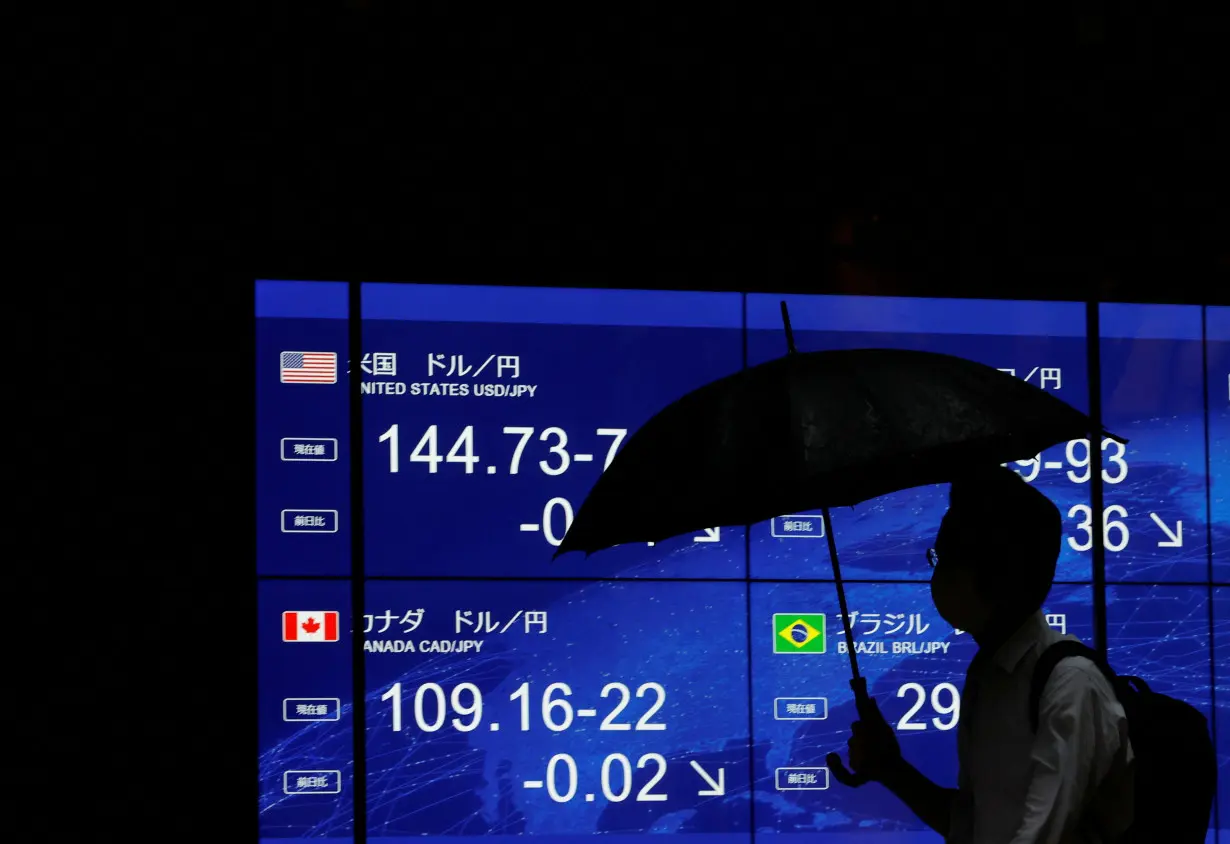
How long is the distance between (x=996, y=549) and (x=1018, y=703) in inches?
11.1

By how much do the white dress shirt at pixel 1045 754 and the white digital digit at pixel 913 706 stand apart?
3397 mm

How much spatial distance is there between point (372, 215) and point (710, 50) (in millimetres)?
1570

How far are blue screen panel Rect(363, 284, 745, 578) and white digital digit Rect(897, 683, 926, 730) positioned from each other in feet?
2.82

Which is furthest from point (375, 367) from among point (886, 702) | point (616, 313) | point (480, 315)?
point (886, 702)

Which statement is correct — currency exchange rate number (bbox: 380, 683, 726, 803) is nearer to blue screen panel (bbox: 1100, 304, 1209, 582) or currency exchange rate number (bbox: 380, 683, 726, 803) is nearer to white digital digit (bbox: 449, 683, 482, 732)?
white digital digit (bbox: 449, 683, 482, 732)

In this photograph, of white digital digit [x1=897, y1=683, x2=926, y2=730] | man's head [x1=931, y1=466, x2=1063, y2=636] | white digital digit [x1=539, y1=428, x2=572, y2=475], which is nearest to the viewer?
man's head [x1=931, y1=466, x2=1063, y2=636]

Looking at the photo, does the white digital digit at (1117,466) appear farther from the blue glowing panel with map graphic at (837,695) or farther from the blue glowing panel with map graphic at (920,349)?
the blue glowing panel with map graphic at (837,695)

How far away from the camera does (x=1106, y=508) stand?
6434 millimetres

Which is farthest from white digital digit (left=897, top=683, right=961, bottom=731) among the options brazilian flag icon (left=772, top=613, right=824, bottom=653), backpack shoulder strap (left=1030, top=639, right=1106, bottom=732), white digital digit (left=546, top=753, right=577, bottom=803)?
backpack shoulder strap (left=1030, top=639, right=1106, bottom=732)

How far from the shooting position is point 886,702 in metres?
6.25

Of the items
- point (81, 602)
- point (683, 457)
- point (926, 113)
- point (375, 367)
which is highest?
point (926, 113)

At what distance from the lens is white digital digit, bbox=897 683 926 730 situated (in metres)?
6.25

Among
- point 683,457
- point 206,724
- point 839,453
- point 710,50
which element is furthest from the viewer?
point 710,50

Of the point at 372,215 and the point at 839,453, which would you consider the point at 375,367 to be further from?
the point at 839,453
